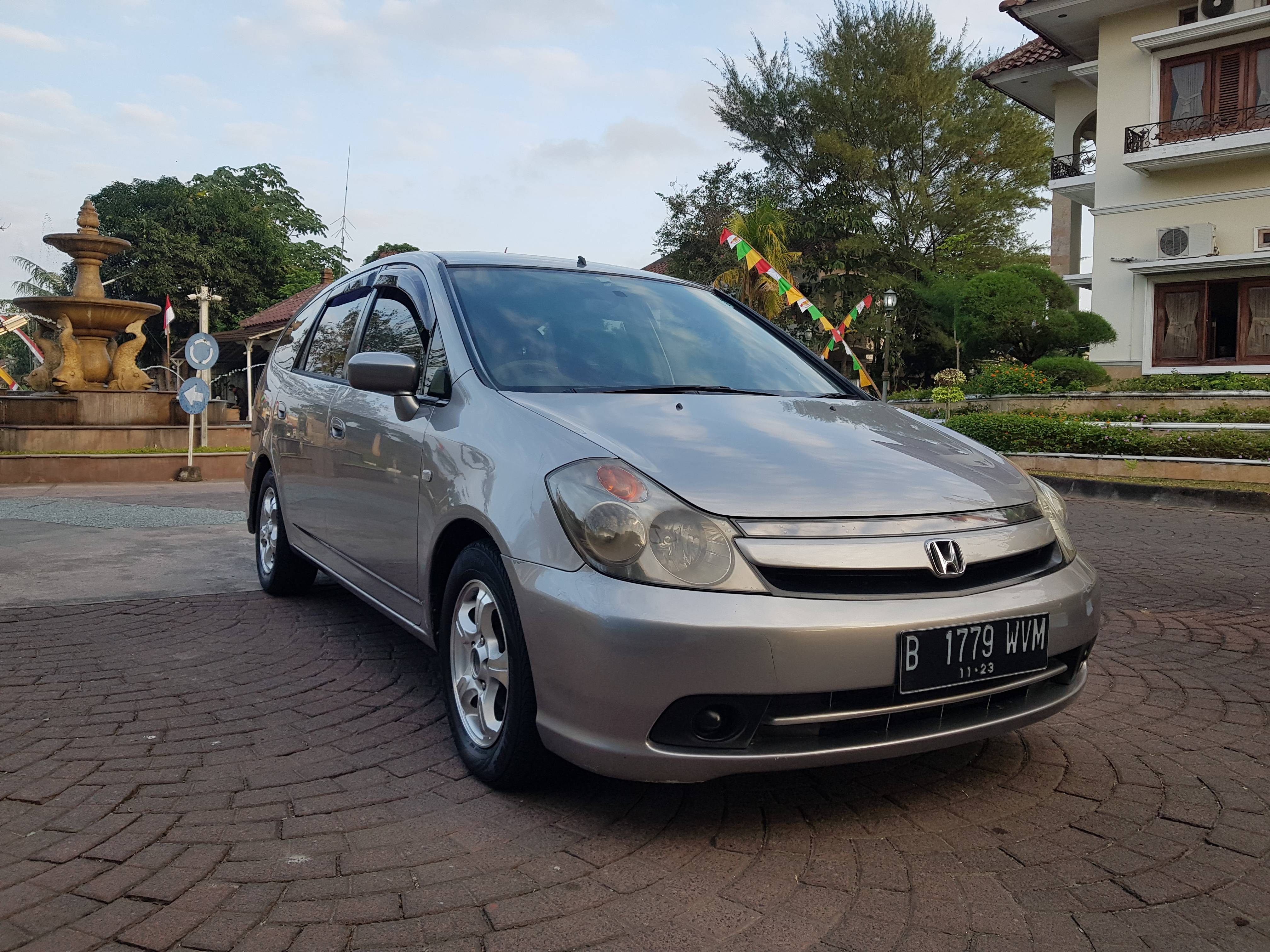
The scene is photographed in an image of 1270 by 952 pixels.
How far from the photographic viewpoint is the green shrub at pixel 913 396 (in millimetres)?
23078

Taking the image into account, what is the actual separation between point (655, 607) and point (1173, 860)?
144 centimetres

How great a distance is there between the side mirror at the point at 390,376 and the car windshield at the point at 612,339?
0.26 m

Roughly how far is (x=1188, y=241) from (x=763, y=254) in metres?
10.5

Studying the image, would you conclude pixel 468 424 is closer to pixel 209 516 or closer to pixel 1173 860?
pixel 1173 860

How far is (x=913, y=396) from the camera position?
23.5 meters

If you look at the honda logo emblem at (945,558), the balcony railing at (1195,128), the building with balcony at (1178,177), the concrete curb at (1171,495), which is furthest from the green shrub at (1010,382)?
the honda logo emblem at (945,558)

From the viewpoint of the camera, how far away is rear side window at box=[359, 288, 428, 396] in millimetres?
3898

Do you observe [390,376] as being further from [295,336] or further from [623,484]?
[295,336]

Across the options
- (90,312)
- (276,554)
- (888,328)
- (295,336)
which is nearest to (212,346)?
(90,312)

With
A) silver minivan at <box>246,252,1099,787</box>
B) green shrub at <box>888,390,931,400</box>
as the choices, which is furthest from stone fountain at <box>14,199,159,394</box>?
silver minivan at <box>246,252,1099,787</box>

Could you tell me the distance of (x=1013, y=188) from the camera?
3256 cm

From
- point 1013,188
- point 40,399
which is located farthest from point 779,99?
point 40,399

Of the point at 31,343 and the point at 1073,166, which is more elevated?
the point at 1073,166

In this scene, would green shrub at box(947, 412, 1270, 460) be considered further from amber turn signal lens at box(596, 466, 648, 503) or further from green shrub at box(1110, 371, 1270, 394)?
amber turn signal lens at box(596, 466, 648, 503)
